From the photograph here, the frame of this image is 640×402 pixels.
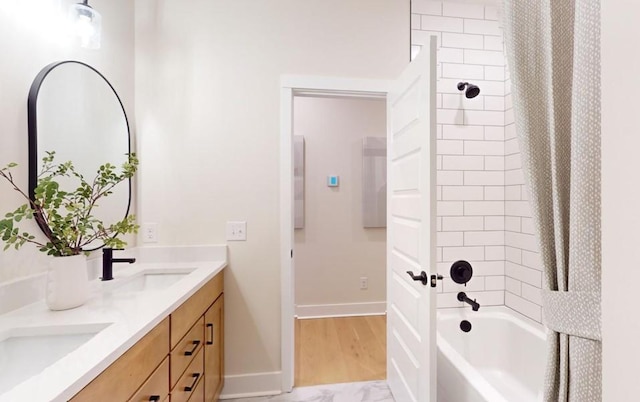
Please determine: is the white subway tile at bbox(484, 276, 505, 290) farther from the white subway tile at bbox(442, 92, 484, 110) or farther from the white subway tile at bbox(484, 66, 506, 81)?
the white subway tile at bbox(484, 66, 506, 81)

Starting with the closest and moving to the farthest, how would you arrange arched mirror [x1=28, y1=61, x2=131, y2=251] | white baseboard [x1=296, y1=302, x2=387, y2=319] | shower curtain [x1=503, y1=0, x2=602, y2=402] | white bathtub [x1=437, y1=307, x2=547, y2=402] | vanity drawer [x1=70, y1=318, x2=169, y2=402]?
shower curtain [x1=503, y1=0, x2=602, y2=402]
vanity drawer [x1=70, y1=318, x2=169, y2=402]
arched mirror [x1=28, y1=61, x2=131, y2=251]
white bathtub [x1=437, y1=307, x2=547, y2=402]
white baseboard [x1=296, y1=302, x2=387, y2=319]

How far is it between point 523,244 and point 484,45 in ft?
4.42

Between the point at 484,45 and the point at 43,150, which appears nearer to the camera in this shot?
the point at 43,150

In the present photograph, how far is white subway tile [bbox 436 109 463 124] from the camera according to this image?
1813 millimetres

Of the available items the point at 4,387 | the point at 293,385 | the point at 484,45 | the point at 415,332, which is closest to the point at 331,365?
the point at 293,385

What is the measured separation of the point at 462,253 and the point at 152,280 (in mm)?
1933

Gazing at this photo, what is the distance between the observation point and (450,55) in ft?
6.00

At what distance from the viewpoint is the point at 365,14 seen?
1.86 m

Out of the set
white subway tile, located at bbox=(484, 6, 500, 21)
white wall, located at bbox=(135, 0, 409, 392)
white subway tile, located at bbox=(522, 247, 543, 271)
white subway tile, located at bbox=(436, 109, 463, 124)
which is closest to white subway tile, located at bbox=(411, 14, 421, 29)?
white wall, located at bbox=(135, 0, 409, 392)

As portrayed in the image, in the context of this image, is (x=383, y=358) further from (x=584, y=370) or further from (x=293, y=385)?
(x=584, y=370)

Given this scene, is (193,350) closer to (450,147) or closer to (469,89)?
(450,147)

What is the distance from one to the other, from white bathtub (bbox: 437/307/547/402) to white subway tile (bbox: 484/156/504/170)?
96 centimetres

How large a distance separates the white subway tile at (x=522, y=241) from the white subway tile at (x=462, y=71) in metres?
1.08

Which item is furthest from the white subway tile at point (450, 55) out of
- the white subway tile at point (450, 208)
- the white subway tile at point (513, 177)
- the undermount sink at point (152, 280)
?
the undermount sink at point (152, 280)
